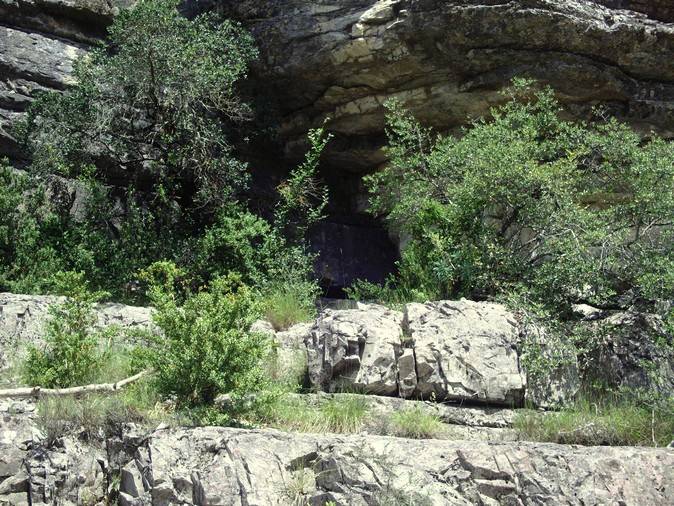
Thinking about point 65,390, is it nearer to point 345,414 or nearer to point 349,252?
point 345,414

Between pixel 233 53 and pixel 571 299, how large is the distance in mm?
6175

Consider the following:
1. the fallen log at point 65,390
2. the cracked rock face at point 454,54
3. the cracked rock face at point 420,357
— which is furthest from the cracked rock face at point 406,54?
the fallen log at point 65,390

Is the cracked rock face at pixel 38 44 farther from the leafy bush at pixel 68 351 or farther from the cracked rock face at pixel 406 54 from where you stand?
the leafy bush at pixel 68 351

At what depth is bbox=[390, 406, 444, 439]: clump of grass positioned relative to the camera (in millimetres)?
7277

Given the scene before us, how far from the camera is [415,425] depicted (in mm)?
7348

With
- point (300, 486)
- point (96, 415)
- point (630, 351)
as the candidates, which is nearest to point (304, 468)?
point (300, 486)

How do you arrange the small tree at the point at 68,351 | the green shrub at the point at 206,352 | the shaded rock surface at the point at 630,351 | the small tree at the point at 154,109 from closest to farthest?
the green shrub at the point at 206,352 < the small tree at the point at 68,351 < the shaded rock surface at the point at 630,351 < the small tree at the point at 154,109

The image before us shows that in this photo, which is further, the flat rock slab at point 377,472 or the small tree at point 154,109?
the small tree at point 154,109

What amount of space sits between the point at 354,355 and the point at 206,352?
160 centimetres

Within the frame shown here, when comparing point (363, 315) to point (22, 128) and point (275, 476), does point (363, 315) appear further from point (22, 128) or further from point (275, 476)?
point (22, 128)

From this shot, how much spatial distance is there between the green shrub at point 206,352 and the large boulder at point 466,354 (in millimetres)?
1665

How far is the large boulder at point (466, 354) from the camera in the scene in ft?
26.3

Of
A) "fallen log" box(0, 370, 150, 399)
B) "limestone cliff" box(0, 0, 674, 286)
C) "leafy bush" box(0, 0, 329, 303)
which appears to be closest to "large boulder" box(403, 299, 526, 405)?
"fallen log" box(0, 370, 150, 399)

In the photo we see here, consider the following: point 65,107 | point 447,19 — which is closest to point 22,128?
point 65,107
